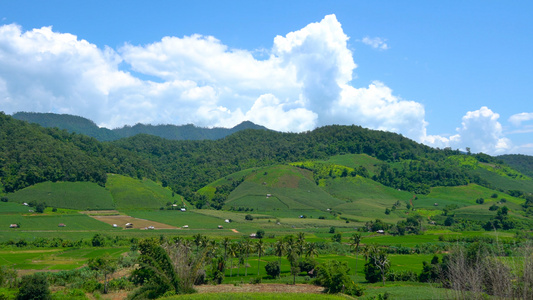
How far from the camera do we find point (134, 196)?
571ft

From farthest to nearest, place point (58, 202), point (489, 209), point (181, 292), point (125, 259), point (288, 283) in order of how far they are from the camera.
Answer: point (489, 209) → point (58, 202) → point (125, 259) → point (288, 283) → point (181, 292)

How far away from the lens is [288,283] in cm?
6222

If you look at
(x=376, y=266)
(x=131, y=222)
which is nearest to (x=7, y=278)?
(x=376, y=266)

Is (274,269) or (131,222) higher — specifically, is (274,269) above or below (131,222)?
below

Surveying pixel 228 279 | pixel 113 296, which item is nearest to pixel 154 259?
pixel 113 296

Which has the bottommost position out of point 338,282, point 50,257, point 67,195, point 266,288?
point 266,288

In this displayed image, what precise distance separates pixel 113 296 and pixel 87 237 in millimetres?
54520

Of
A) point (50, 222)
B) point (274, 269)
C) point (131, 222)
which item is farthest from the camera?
point (131, 222)

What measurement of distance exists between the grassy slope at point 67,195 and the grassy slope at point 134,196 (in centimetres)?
497

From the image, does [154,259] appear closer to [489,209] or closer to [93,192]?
[93,192]

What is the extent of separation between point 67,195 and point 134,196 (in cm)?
2783

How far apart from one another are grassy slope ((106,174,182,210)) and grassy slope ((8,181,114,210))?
497cm

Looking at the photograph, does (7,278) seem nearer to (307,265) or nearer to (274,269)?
(274,269)

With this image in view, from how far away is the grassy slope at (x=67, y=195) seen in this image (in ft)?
482
